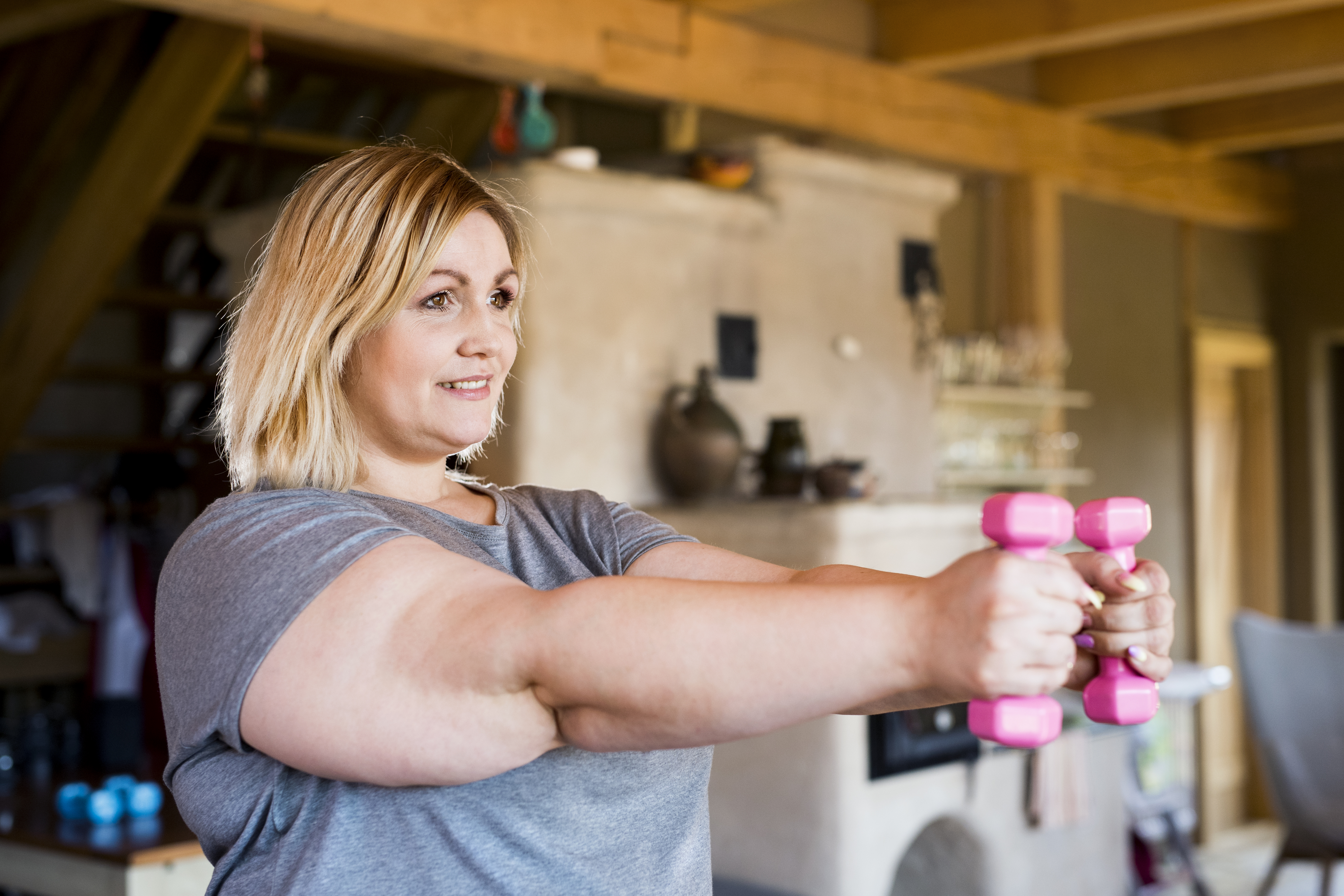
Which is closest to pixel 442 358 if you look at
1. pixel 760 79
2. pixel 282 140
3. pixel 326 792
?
pixel 326 792

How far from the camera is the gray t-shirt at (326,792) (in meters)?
0.99

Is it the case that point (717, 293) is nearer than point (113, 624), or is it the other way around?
point (717, 293)

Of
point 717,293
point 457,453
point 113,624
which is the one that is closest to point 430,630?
point 457,453

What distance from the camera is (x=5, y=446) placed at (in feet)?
15.1

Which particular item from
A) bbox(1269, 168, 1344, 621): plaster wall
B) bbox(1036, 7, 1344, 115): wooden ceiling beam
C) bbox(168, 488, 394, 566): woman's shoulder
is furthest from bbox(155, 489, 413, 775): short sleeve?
bbox(1269, 168, 1344, 621): plaster wall

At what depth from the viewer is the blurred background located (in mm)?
3621

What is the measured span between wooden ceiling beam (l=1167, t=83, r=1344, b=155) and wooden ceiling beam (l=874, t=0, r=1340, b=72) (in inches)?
40.7

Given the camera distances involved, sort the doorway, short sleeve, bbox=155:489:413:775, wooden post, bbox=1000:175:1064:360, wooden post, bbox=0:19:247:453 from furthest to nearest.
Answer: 1. the doorway
2. wooden post, bbox=1000:175:1064:360
3. wooden post, bbox=0:19:247:453
4. short sleeve, bbox=155:489:413:775

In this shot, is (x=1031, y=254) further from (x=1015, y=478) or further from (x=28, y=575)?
(x=28, y=575)

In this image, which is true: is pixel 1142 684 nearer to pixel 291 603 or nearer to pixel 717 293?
pixel 291 603

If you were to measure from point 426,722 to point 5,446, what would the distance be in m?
4.24

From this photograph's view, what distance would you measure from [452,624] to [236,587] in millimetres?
190

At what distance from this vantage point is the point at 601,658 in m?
0.86

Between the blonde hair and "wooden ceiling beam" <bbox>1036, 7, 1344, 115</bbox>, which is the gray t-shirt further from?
"wooden ceiling beam" <bbox>1036, 7, 1344, 115</bbox>
